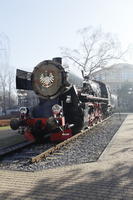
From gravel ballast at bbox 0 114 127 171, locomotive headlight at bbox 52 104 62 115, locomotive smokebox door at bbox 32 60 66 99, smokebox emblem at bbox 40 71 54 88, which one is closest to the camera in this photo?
gravel ballast at bbox 0 114 127 171

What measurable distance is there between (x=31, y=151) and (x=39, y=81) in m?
2.77

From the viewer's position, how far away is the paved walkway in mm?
4492

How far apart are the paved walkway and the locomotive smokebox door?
12.6ft

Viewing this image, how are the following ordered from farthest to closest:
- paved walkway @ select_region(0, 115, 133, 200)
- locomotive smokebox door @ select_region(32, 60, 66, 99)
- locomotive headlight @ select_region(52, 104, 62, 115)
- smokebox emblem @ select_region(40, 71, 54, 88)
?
smokebox emblem @ select_region(40, 71, 54, 88)
locomotive smokebox door @ select_region(32, 60, 66, 99)
locomotive headlight @ select_region(52, 104, 62, 115)
paved walkway @ select_region(0, 115, 133, 200)

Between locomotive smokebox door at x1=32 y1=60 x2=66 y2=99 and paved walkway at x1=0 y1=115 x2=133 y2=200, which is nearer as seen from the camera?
paved walkway at x1=0 y1=115 x2=133 y2=200

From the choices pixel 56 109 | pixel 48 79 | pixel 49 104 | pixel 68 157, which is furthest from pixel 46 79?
pixel 68 157

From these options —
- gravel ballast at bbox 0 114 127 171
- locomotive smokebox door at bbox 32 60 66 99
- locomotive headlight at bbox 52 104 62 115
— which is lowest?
gravel ballast at bbox 0 114 127 171

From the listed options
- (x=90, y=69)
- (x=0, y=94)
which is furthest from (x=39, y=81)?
(x=0, y=94)

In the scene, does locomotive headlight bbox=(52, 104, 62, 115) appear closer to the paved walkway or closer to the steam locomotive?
the steam locomotive

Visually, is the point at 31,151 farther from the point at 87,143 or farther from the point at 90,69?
the point at 90,69

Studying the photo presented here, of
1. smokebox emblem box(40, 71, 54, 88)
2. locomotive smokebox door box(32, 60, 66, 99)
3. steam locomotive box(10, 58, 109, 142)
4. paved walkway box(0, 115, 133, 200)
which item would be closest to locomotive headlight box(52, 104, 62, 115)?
steam locomotive box(10, 58, 109, 142)

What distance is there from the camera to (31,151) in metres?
8.96

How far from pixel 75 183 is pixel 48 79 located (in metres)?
5.46

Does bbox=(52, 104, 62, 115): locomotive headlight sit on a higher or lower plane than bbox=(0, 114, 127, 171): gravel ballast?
higher
